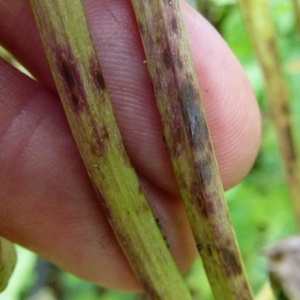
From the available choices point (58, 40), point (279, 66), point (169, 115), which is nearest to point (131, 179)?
point (169, 115)

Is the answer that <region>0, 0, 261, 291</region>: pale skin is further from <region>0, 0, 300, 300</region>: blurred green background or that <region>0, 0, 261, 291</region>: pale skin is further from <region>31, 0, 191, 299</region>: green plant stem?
<region>0, 0, 300, 300</region>: blurred green background

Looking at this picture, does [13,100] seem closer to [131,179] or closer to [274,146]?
[131,179]

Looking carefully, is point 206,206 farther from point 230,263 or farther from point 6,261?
point 6,261

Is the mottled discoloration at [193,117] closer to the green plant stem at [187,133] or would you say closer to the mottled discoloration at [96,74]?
the green plant stem at [187,133]

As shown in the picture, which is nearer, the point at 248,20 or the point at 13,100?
the point at 13,100

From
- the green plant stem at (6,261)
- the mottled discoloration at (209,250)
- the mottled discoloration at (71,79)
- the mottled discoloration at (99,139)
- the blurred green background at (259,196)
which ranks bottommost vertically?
the green plant stem at (6,261)

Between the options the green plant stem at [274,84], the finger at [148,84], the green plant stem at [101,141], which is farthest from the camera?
the green plant stem at [274,84]

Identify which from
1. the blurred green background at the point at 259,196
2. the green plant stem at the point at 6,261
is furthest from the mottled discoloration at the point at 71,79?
the blurred green background at the point at 259,196
